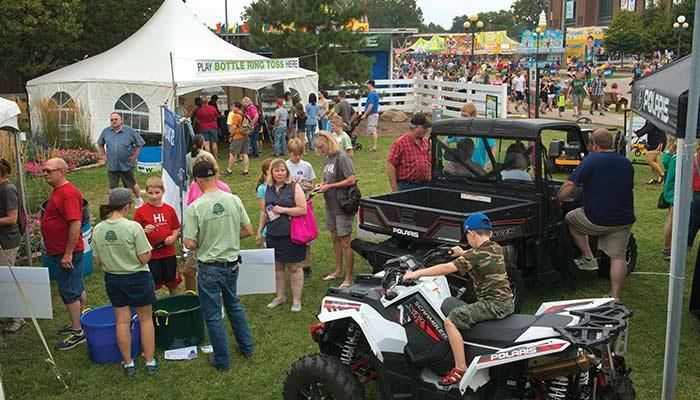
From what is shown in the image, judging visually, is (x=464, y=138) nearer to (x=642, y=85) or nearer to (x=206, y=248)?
(x=642, y=85)

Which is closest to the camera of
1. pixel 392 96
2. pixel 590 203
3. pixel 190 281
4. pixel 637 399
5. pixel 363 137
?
pixel 637 399

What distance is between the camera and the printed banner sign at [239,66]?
58.6ft

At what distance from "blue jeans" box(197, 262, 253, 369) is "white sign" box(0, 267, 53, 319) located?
131cm

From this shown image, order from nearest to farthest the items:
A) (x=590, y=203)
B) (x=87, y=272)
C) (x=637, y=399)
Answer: (x=637, y=399) → (x=590, y=203) → (x=87, y=272)

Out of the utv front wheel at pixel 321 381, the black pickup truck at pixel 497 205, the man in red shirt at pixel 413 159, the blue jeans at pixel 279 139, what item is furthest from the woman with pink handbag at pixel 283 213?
the blue jeans at pixel 279 139

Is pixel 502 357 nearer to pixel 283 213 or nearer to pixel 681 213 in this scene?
pixel 681 213

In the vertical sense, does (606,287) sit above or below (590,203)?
below

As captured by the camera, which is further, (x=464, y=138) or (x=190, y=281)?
(x=464, y=138)

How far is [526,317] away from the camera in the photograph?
4.40 m

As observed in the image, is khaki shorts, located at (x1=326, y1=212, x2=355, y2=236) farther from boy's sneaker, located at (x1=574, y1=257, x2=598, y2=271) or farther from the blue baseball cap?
the blue baseball cap

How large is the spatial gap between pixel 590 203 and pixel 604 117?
19.9 meters

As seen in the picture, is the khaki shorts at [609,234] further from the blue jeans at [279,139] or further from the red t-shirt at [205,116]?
the blue jeans at [279,139]

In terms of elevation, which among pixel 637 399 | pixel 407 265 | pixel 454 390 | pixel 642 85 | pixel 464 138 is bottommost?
pixel 637 399

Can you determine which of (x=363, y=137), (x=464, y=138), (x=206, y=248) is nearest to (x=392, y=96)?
(x=363, y=137)
